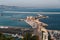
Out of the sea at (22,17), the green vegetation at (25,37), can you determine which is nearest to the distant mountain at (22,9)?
the sea at (22,17)

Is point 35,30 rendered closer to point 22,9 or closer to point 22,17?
point 22,17

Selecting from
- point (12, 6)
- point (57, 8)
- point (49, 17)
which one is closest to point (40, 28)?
point (49, 17)

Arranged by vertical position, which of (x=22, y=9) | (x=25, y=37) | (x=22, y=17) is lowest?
(x=25, y=37)

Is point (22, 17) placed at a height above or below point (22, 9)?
below

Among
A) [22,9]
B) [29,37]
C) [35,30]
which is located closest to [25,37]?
[29,37]

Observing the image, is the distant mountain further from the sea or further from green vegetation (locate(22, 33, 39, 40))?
green vegetation (locate(22, 33, 39, 40))

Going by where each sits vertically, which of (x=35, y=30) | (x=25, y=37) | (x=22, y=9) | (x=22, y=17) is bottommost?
(x=25, y=37)

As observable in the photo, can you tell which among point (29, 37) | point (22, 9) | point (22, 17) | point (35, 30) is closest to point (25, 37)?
point (29, 37)
